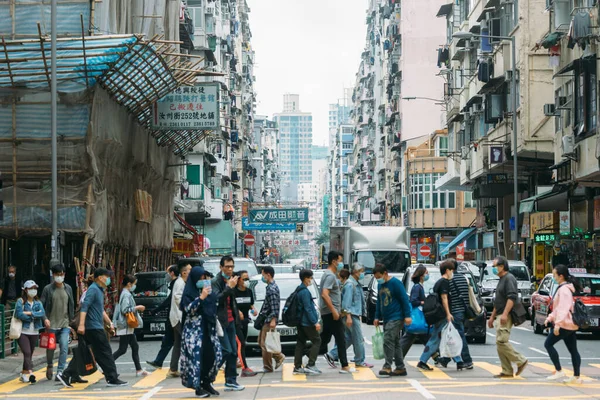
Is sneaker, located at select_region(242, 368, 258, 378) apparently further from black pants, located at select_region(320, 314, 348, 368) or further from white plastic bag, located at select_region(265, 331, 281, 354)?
black pants, located at select_region(320, 314, 348, 368)

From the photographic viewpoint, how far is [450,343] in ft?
58.0

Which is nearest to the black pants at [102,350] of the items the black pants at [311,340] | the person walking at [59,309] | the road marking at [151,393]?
the road marking at [151,393]

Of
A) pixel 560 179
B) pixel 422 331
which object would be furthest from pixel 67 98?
pixel 560 179

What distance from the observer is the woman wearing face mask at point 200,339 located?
14445mm

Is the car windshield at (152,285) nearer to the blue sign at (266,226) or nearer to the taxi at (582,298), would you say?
the taxi at (582,298)

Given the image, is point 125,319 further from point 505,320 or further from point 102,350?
point 505,320

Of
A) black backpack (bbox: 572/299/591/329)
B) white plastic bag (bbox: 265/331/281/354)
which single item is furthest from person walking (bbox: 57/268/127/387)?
black backpack (bbox: 572/299/591/329)

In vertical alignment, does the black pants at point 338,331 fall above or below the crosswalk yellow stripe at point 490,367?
above

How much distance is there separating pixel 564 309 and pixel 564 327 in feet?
0.83

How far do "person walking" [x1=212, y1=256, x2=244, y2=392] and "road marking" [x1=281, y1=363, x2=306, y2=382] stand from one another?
1143mm

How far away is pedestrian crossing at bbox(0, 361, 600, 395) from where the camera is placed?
16.6 m

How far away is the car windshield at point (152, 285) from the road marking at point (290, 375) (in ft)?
33.0

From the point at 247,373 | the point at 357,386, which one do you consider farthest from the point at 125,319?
the point at 357,386

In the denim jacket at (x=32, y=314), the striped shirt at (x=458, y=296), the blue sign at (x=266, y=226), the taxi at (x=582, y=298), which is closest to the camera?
the denim jacket at (x=32, y=314)
